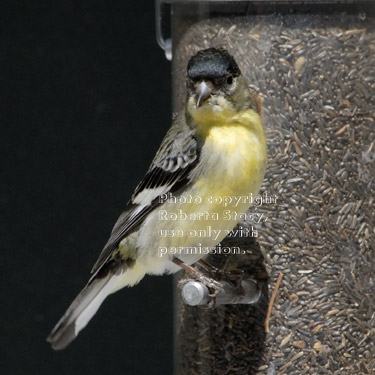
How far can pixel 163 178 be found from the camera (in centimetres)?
384

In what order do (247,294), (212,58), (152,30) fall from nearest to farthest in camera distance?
(212,58) < (247,294) < (152,30)

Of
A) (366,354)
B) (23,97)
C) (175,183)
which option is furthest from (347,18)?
(23,97)

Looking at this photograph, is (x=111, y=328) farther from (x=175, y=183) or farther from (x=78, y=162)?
(x=175, y=183)

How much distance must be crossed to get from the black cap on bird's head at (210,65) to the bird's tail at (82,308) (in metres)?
0.96

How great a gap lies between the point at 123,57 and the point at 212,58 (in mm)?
3197

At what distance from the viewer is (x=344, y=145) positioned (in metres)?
3.90

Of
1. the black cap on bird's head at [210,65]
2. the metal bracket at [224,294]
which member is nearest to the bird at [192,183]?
the black cap on bird's head at [210,65]

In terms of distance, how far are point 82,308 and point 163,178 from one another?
0.68 metres

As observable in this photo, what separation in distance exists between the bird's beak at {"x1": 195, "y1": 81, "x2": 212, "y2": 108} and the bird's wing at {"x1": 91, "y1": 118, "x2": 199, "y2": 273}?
0.78ft

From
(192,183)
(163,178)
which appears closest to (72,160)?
(163,178)

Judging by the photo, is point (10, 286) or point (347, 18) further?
point (10, 286)

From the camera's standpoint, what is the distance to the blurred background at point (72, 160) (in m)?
6.73

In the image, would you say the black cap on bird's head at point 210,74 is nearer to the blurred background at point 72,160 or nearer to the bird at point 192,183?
the bird at point 192,183

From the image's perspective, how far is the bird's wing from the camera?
379cm
